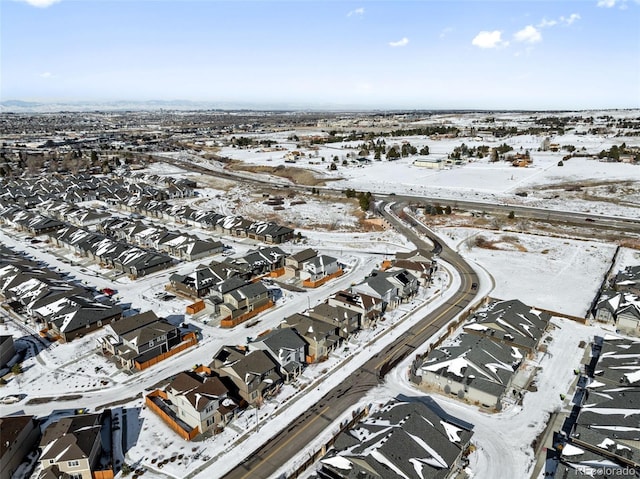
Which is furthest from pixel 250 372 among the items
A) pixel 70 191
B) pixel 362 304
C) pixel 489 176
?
pixel 489 176

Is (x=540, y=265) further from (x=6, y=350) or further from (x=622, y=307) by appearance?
(x=6, y=350)

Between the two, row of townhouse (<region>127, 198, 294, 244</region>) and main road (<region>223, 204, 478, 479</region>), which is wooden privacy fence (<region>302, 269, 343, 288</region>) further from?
row of townhouse (<region>127, 198, 294, 244</region>)

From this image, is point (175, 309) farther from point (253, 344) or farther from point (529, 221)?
point (529, 221)

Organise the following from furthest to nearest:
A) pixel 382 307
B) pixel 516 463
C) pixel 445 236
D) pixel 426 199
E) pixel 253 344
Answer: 1. pixel 426 199
2. pixel 445 236
3. pixel 382 307
4. pixel 253 344
5. pixel 516 463

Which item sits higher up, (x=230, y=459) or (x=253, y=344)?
(x=253, y=344)

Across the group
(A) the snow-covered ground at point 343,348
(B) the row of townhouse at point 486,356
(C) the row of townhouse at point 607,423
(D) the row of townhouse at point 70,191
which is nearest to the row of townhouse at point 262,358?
(A) the snow-covered ground at point 343,348

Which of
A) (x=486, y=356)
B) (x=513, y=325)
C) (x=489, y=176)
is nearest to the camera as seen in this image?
(x=486, y=356)

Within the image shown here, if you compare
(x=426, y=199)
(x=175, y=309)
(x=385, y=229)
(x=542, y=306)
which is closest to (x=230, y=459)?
(x=175, y=309)
